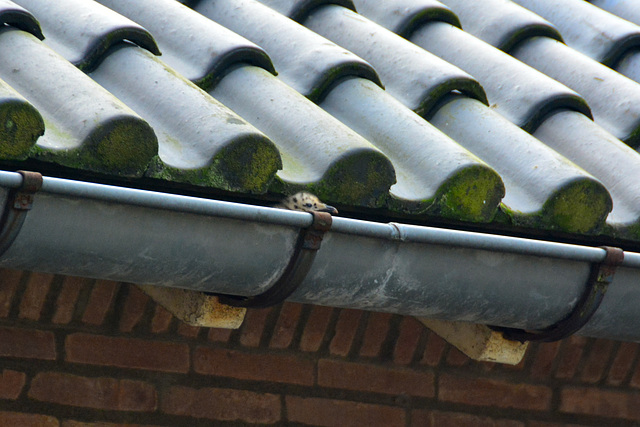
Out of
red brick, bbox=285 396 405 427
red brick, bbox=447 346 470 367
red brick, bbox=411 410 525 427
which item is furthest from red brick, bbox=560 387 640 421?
red brick, bbox=285 396 405 427

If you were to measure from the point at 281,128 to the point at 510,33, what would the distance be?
146 cm

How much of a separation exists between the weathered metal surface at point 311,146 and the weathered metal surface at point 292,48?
148mm

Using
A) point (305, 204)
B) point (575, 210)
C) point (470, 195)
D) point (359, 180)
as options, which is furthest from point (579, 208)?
point (305, 204)

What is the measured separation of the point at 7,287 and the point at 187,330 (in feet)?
1.63

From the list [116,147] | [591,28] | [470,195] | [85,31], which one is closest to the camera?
[116,147]

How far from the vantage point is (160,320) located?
2.50m

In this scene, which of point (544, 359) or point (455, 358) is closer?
point (455, 358)

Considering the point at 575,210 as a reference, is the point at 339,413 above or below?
below

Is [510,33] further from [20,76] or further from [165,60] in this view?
[20,76]

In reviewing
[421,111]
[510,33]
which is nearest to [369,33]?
[421,111]

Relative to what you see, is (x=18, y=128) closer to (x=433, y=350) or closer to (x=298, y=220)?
(x=298, y=220)

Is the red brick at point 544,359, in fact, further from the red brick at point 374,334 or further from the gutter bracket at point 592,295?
the gutter bracket at point 592,295

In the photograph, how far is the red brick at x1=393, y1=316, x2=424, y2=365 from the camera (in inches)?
111

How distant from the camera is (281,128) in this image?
211 cm
